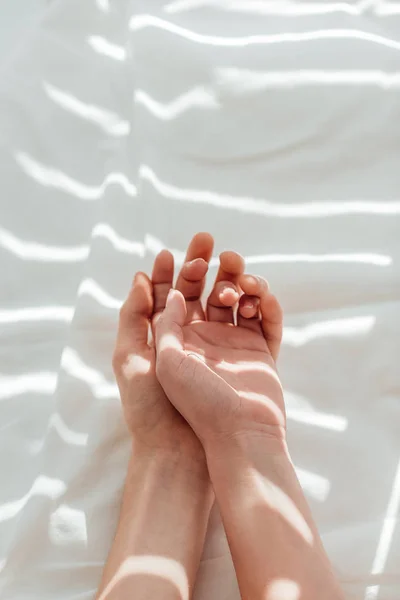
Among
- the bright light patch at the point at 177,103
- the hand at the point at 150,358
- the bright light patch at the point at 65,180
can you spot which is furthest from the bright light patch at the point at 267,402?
the bright light patch at the point at 177,103

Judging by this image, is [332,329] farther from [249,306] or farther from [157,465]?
[157,465]

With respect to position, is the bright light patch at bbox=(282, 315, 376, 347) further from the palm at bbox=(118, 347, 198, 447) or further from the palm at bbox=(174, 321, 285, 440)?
the palm at bbox=(118, 347, 198, 447)

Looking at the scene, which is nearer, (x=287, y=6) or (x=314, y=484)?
(x=314, y=484)

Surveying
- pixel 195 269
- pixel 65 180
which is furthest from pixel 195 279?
pixel 65 180

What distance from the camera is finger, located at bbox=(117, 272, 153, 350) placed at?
1072 millimetres

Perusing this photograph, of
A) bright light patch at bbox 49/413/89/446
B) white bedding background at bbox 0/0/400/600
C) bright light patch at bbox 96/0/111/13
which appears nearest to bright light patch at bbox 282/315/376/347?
white bedding background at bbox 0/0/400/600

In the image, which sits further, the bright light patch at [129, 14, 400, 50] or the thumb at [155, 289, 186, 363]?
the bright light patch at [129, 14, 400, 50]

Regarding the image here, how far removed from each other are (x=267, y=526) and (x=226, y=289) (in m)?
0.36

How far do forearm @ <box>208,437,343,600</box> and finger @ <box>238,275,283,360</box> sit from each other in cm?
19

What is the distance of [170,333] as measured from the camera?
101cm

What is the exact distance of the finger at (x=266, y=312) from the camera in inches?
41.3

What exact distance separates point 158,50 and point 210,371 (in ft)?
2.14

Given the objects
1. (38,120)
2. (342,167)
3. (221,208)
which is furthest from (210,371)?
(38,120)

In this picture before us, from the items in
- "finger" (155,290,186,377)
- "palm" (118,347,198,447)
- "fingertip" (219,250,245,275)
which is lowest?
"palm" (118,347,198,447)
